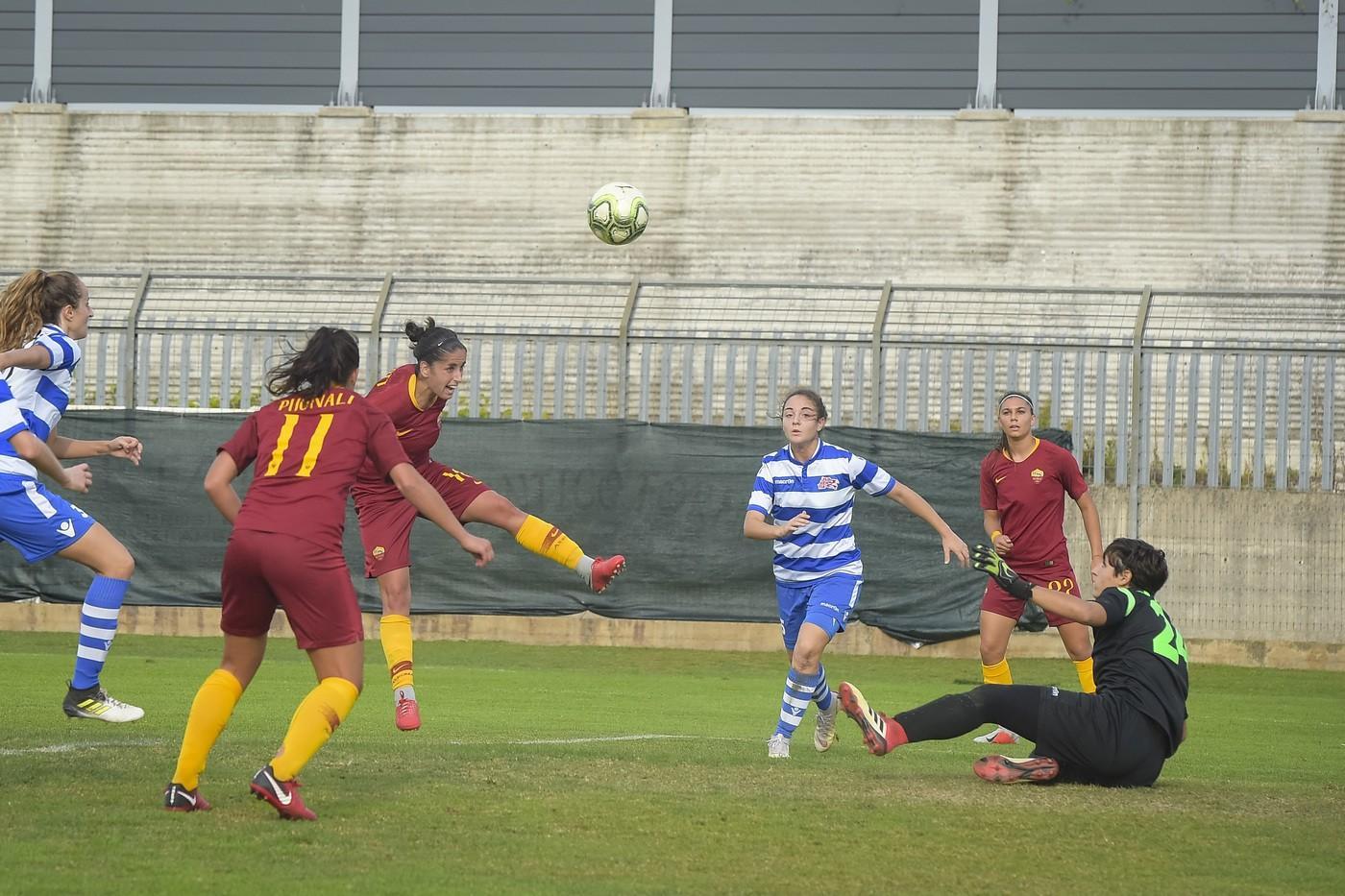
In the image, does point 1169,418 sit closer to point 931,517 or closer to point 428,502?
point 931,517

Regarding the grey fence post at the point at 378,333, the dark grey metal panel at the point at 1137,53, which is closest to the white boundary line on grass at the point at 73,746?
the grey fence post at the point at 378,333

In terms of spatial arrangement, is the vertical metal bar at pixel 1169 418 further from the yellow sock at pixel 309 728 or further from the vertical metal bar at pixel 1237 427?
the yellow sock at pixel 309 728

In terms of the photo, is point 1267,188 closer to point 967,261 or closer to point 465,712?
point 967,261

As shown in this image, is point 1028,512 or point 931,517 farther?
point 1028,512

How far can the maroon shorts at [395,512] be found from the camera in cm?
916

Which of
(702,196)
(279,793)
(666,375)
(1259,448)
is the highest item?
(702,196)

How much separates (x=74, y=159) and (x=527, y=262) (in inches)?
371

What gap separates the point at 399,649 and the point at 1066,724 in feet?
12.1

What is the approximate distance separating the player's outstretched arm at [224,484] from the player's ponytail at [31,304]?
1.75 m

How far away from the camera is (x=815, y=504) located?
877 cm

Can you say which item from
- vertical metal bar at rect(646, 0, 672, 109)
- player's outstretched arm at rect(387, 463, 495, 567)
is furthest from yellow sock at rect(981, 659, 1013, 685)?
vertical metal bar at rect(646, 0, 672, 109)

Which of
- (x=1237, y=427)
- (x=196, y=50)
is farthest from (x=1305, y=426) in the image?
(x=196, y=50)

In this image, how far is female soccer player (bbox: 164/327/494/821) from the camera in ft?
19.7

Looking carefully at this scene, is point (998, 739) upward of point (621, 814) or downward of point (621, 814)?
downward
